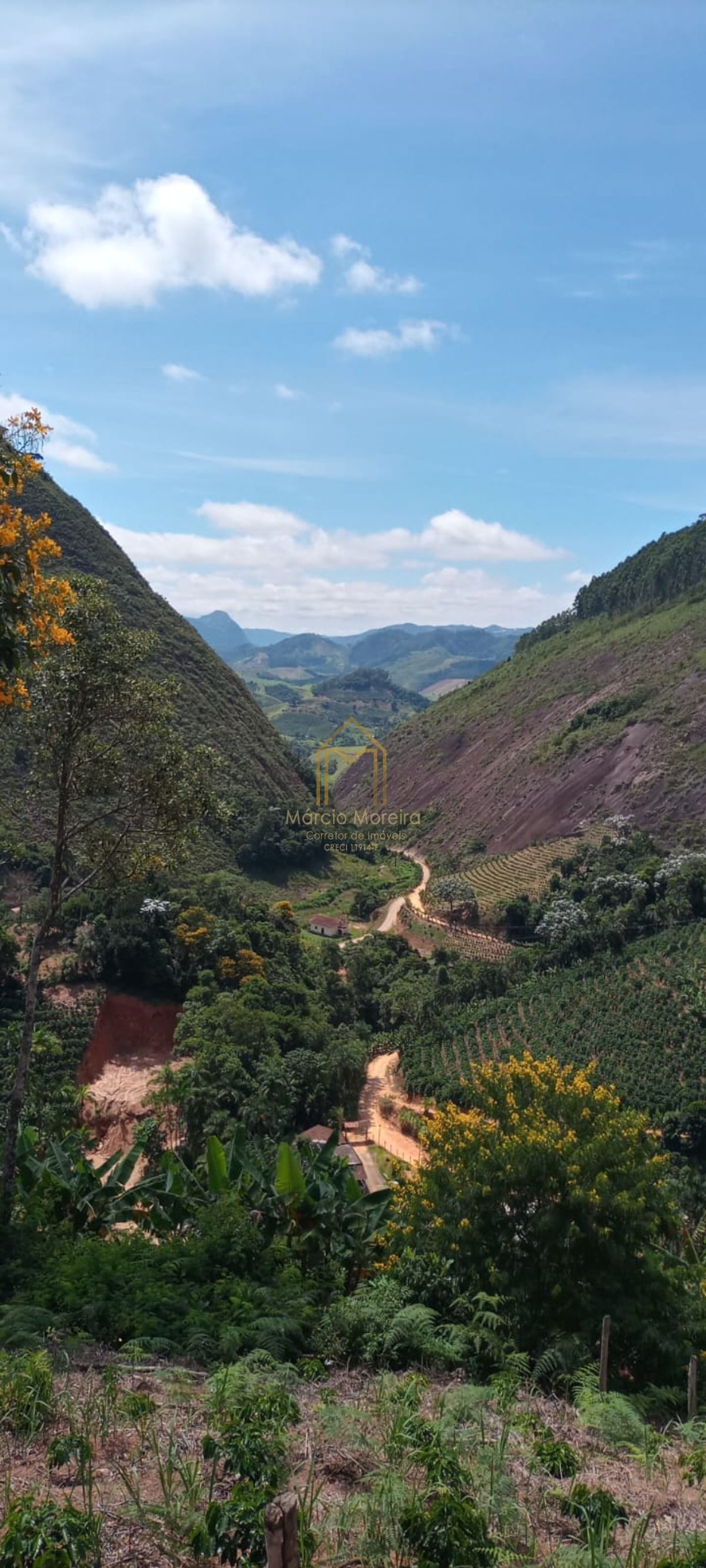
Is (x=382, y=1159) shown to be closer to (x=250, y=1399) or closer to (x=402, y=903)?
(x=250, y=1399)

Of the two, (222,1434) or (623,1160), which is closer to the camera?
(222,1434)

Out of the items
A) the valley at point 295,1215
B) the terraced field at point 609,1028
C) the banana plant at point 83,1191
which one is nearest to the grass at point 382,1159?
the valley at point 295,1215

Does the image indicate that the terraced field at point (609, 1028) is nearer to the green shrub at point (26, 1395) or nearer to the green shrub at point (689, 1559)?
the green shrub at point (26, 1395)

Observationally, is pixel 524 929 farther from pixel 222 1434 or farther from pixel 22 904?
pixel 222 1434

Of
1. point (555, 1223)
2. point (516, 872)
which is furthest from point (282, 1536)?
point (516, 872)

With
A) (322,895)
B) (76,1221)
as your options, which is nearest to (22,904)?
(322,895)
